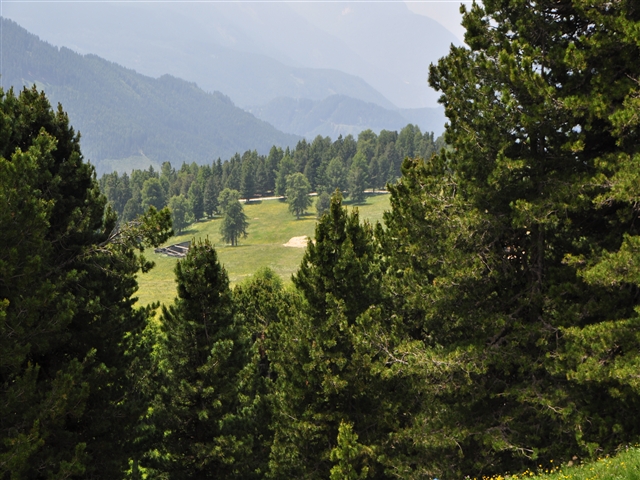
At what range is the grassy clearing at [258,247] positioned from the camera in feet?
356

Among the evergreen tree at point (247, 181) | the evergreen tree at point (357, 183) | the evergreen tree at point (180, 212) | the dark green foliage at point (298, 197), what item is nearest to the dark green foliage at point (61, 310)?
the dark green foliage at point (298, 197)

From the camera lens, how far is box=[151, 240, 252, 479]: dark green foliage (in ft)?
64.8

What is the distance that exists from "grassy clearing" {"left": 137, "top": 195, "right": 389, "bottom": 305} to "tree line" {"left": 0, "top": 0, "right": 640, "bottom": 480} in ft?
240

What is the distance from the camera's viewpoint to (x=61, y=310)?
1428 cm

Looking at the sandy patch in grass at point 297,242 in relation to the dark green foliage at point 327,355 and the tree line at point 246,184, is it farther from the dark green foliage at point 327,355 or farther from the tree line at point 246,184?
the dark green foliage at point 327,355

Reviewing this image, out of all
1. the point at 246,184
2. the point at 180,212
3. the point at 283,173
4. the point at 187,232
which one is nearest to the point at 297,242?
the point at 187,232

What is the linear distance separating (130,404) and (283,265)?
9859cm

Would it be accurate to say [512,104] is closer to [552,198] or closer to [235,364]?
[552,198]

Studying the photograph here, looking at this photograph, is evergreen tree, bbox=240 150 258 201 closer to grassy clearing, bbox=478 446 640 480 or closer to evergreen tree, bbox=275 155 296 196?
evergreen tree, bbox=275 155 296 196

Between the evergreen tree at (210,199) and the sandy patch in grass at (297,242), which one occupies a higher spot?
the evergreen tree at (210,199)

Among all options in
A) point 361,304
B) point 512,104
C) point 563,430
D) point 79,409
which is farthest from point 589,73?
point 79,409

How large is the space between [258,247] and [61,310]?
397 ft

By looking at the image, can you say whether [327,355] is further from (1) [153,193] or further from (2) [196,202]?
(1) [153,193]

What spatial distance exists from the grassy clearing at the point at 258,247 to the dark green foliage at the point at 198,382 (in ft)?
235
